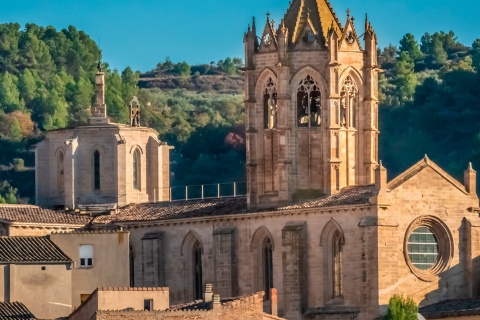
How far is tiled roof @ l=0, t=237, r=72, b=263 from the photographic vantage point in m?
108

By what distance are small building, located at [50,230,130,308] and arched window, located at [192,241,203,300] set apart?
25.3ft

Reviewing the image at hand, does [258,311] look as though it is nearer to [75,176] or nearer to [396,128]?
[75,176]

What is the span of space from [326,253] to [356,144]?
231 inches

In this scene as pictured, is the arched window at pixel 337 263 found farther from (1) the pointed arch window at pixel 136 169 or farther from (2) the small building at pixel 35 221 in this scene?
(1) the pointed arch window at pixel 136 169

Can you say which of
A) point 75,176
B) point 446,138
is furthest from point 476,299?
point 446,138

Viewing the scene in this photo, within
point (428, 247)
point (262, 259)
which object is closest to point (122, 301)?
point (428, 247)

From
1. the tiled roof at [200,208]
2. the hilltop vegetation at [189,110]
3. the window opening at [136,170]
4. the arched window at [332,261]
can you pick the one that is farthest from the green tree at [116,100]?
the arched window at [332,261]

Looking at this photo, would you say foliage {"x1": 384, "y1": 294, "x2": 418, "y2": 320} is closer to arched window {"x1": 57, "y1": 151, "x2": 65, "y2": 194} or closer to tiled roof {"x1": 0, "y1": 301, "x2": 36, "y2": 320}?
tiled roof {"x1": 0, "y1": 301, "x2": 36, "y2": 320}

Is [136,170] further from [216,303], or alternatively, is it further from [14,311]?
[216,303]

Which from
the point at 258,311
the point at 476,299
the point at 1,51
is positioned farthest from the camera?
the point at 1,51

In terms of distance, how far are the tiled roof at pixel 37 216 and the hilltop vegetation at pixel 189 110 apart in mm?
29003

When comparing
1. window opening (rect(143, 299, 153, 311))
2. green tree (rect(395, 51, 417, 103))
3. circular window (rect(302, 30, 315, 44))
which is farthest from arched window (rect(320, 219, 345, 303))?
green tree (rect(395, 51, 417, 103))

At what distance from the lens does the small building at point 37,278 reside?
10681 centimetres

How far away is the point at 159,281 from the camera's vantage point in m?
121
